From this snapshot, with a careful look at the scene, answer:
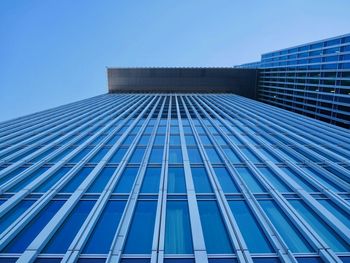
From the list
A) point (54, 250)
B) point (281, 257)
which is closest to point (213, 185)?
point (281, 257)

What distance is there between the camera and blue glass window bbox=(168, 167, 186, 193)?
37.5ft

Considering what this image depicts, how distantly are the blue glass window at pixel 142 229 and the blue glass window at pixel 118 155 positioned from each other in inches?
209

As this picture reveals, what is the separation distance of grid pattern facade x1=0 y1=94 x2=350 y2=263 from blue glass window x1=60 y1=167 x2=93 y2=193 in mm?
57

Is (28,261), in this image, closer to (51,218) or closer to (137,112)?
(51,218)

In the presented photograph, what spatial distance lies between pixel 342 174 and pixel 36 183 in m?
16.8

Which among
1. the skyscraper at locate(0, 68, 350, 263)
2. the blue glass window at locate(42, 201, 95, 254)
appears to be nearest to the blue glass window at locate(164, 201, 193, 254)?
the skyscraper at locate(0, 68, 350, 263)

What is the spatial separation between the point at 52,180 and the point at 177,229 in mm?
7650

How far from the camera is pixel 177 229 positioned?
8711 mm

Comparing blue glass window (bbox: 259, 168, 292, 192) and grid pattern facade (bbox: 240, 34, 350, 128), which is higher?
grid pattern facade (bbox: 240, 34, 350, 128)

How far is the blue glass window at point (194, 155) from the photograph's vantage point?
15.0m

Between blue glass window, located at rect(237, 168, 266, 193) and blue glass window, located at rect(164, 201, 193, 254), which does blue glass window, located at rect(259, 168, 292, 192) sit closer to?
blue glass window, located at rect(237, 168, 266, 193)

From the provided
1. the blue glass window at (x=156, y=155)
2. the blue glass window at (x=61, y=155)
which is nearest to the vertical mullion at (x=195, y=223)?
the blue glass window at (x=156, y=155)

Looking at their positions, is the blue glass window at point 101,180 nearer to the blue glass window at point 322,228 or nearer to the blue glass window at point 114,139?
the blue glass window at point 114,139

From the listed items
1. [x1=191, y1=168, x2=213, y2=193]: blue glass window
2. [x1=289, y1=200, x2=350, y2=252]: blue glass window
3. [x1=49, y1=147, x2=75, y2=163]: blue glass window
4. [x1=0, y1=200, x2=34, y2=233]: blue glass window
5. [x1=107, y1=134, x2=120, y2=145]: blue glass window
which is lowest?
[x1=289, y1=200, x2=350, y2=252]: blue glass window
